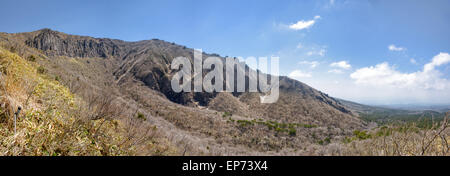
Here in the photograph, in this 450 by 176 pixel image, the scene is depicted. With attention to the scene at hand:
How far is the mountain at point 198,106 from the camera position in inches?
649

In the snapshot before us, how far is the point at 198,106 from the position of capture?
133 ft

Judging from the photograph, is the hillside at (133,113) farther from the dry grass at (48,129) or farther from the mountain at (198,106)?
the mountain at (198,106)

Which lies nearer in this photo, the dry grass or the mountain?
the dry grass

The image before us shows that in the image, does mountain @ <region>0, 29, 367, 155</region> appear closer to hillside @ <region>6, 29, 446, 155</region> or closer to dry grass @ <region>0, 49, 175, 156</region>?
hillside @ <region>6, 29, 446, 155</region>

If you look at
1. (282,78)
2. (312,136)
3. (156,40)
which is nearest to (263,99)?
(282,78)

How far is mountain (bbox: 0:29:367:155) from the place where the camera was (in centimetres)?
1648

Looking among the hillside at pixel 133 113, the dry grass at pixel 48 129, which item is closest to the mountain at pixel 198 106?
the hillside at pixel 133 113

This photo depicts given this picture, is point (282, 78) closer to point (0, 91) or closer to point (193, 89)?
point (193, 89)

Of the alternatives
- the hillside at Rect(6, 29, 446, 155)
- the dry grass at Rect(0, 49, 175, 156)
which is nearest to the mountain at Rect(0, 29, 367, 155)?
the hillside at Rect(6, 29, 446, 155)

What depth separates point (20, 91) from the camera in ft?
11.1

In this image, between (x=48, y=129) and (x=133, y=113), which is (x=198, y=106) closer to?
(x=133, y=113)

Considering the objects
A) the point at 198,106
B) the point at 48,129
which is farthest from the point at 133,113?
the point at 198,106

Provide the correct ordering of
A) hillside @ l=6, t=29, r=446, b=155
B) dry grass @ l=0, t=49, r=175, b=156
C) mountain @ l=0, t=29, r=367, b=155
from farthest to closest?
mountain @ l=0, t=29, r=367, b=155 < hillside @ l=6, t=29, r=446, b=155 < dry grass @ l=0, t=49, r=175, b=156
